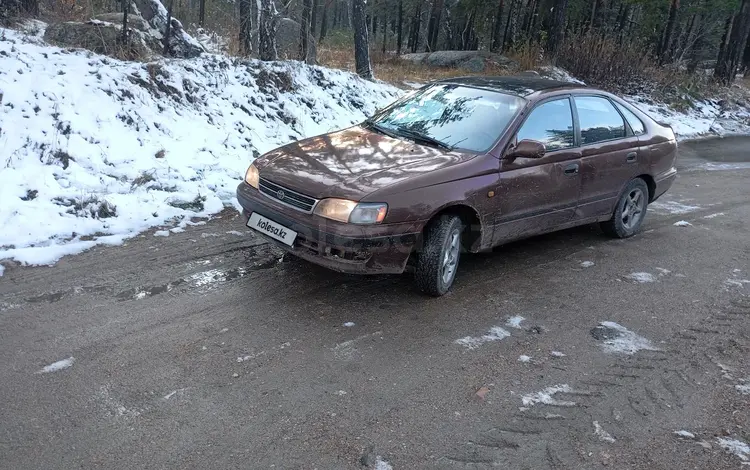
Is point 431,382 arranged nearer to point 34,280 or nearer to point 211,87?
point 34,280

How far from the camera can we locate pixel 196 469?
2797 millimetres

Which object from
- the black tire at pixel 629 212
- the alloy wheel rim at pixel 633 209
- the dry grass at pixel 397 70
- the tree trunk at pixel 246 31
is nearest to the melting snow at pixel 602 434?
Answer: the black tire at pixel 629 212

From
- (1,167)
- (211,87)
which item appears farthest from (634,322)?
(211,87)

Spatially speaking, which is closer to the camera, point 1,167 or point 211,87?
point 1,167

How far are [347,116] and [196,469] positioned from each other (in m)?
8.68

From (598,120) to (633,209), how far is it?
1224mm

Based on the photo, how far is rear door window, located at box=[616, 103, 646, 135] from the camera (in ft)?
21.0

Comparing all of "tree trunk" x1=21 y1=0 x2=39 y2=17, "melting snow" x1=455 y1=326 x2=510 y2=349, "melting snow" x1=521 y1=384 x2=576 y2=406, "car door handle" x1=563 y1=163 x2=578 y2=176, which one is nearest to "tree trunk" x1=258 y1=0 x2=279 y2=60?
"tree trunk" x1=21 y1=0 x2=39 y2=17

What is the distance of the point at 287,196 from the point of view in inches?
182

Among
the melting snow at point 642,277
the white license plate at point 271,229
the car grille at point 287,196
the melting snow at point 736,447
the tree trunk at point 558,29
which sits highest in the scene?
the tree trunk at point 558,29

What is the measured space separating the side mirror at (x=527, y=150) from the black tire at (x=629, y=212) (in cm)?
185

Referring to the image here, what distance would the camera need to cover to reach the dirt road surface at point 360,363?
9.92 ft

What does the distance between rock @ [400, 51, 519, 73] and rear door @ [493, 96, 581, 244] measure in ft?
45.6

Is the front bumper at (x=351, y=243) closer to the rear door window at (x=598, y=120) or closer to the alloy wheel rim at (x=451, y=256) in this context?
the alloy wheel rim at (x=451, y=256)
